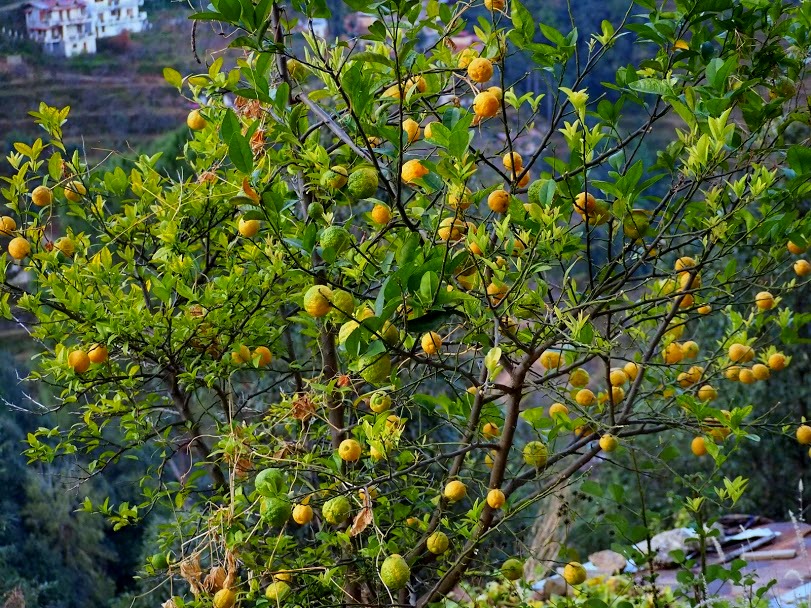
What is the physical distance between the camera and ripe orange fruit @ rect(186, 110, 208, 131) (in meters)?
1.31

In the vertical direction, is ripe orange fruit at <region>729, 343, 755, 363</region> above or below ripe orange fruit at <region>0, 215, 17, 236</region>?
below

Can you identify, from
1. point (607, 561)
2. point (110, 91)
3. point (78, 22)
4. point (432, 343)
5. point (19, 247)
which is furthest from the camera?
point (607, 561)

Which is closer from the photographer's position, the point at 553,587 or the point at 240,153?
the point at 240,153

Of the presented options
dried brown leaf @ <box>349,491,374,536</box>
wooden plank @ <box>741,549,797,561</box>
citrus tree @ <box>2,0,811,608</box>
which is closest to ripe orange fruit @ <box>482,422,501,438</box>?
citrus tree @ <box>2,0,811,608</box>

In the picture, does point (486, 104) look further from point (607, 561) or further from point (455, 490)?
point (607, 561)

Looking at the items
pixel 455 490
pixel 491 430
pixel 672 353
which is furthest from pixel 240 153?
pixel 672 353

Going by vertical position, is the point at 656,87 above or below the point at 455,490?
above

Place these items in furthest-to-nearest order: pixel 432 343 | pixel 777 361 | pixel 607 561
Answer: pixel 607 561
pixel 777 361
pixel 432 343

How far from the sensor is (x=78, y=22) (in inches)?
117

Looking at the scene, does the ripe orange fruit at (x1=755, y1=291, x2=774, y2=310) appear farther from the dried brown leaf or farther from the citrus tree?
the dried brown leaf

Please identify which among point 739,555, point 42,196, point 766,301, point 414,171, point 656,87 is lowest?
point 739,555

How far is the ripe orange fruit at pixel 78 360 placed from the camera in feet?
3.93

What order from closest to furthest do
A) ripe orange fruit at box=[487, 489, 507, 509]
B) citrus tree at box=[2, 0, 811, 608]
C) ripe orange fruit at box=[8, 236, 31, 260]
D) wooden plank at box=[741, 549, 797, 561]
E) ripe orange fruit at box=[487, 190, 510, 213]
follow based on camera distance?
citrus tree at box=[2, 0, 811, 608] → ripe orange fruit at box=[487, 190, 510, 213] → ripe orange fruit at box=[487, 489, 507, 509] → ripe orange fruit at box=[8, 236, 31, 260] → wooden plank at box=[741, 549, 797, 561]

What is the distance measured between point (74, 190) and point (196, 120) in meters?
0.23
